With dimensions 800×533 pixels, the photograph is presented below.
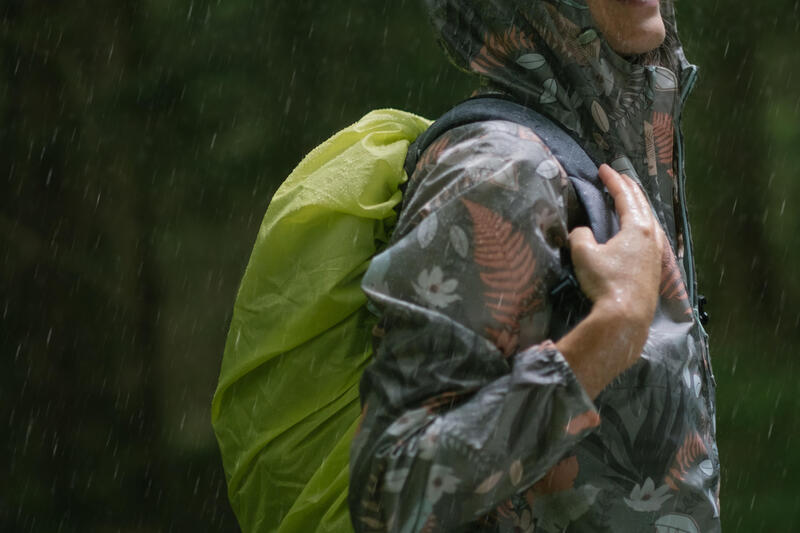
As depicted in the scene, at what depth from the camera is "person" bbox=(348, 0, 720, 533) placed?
1.29 metres

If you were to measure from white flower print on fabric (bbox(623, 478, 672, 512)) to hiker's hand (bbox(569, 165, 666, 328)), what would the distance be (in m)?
0.25

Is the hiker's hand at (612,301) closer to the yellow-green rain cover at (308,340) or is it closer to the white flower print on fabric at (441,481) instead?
the white flower print on fabric at (441,481)

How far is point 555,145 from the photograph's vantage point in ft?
4.96

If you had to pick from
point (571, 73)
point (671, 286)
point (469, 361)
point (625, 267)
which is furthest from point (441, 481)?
point (571, 73)

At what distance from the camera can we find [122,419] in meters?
4.18

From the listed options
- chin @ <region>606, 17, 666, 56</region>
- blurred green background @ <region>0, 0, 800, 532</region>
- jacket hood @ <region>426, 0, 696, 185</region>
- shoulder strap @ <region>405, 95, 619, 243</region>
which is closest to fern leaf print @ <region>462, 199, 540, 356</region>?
shoulder strap @ <region>405, 95, 619, 243</region>

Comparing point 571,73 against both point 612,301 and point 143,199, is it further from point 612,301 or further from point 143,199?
point 143,199

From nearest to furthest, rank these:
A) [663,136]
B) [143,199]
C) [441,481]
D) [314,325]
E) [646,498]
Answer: [441,481]
[646,498]
[314,325]
[663,136]
[143,199]

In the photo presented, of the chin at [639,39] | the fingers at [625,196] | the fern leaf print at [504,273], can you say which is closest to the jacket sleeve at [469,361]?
the fern leaf print at [504,273]

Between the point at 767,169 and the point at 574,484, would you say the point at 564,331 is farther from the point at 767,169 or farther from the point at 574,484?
the point at 767,169

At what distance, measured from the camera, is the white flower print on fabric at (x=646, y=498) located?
4.75ft

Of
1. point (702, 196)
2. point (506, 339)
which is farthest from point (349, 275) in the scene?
point (702, 196)

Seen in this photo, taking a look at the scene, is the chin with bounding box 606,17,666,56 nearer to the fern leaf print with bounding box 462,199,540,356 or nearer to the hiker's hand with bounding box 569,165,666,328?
the hiker's hand with bounding box 569,165,666,328

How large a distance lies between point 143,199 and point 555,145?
292cm
